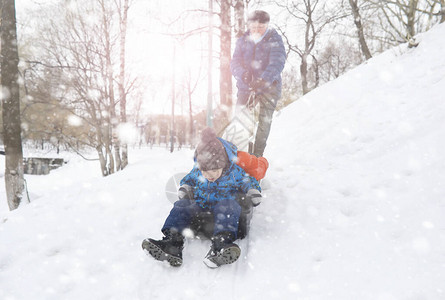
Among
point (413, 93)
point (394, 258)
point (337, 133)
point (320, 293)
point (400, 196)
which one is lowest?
point (320, 293)

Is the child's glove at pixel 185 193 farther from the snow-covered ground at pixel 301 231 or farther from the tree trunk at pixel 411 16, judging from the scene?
the tree trunk at pixel 411 16

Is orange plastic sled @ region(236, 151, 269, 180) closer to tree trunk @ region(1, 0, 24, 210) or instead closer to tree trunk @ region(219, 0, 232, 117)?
tree trunk @ region(219, 0, 232, 117)

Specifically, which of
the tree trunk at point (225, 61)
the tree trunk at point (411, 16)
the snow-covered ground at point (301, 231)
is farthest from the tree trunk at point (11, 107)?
the tree trunk at point (411, 16)

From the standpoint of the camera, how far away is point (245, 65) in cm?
378

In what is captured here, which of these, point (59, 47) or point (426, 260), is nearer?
point (426, 260)

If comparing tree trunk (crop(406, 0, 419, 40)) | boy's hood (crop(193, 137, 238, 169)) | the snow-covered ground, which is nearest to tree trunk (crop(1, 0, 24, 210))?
the snow-covered ground

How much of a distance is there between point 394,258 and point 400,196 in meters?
0.88

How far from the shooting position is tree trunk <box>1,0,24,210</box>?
600 cm

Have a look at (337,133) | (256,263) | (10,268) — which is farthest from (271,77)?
(10,268)

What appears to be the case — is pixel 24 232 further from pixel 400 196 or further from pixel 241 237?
pixel 400 196

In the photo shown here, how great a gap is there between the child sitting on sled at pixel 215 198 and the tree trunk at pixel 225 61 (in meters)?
4.88

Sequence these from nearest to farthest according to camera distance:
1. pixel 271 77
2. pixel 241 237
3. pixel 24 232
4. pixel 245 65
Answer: pixel 241 237
pixel 24 232
pixel 271 77
pixel 245 65

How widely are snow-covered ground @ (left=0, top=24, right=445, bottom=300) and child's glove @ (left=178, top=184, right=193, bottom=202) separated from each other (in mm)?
428

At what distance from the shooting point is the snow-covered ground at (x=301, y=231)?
1920 mm
